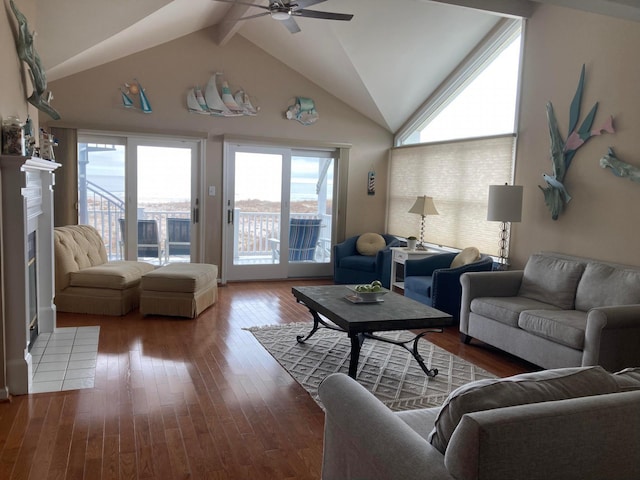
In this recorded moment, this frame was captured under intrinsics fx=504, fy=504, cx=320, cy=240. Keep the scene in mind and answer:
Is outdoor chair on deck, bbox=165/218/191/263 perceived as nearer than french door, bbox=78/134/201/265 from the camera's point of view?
No

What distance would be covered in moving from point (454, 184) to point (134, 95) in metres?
4.09

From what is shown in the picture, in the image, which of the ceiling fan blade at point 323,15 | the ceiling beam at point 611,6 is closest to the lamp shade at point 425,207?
the ceiling fan blade at point 323,15

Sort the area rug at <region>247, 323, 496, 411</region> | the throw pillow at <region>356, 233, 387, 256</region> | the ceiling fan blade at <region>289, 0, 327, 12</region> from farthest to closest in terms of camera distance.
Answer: the throw pillow at <region>356, 233, 387, 256</region> < the ceiling fan blade at <region>289, 0, 327, 12</region> < the area rug at <region>247, 323, 496, 411</region>

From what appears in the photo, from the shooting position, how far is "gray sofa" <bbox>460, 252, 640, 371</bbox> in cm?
327

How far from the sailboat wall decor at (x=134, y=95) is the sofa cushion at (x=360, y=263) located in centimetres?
320

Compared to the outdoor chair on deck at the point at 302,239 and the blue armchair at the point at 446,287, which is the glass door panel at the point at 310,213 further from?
the blue armchair at the point at 446,287

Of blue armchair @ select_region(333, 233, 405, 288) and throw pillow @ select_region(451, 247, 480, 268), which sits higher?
throw pillow @ select_region(451, 247, 480, 268)

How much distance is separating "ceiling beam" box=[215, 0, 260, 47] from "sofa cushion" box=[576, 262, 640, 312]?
4257 millimetres

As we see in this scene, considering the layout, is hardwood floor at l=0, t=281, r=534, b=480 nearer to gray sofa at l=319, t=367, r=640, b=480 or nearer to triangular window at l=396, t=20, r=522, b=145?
gray sofa at l=319, t=367, r=640, b=480

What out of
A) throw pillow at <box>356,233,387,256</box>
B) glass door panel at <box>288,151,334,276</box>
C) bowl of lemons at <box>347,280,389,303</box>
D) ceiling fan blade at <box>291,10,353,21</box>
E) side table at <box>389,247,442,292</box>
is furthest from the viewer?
glass door panel at <box>288,151,334,276</box>

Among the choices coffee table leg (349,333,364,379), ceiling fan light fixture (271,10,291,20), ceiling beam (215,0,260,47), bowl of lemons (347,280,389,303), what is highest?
ceiling beam (215,0,260,47)

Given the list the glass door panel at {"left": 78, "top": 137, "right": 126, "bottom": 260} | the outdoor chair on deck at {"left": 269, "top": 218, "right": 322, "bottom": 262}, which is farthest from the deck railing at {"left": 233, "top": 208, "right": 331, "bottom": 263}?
the glass door panel at {"left": 78, "top": 137, "right": 126, "bottom": 260}

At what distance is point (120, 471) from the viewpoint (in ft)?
7.66

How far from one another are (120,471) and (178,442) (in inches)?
13.4
